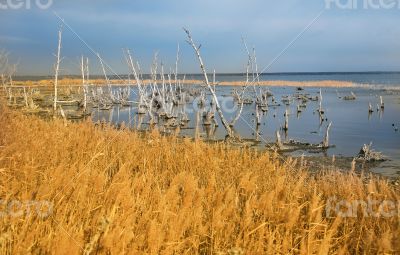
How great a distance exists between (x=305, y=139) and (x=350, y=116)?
12351 mm

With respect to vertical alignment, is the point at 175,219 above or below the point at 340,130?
above

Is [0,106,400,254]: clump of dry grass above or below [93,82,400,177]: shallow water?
above

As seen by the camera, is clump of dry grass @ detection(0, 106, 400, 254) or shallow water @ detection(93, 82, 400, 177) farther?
shallow water @ detection(93, 82, 400, 177)

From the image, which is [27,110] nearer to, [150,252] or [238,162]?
[238,162]

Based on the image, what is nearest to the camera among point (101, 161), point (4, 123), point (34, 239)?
point (34, 239)

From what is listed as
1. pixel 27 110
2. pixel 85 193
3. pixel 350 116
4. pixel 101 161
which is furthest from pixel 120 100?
pixel 85 193

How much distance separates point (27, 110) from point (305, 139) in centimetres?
2102

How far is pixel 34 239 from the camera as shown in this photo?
373 centimetres

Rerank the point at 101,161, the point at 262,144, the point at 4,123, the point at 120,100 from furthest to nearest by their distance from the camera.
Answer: the point at 120,100
the point at 262,144
the point at 101,161
the point at 4,123

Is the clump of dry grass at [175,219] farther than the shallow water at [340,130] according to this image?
No

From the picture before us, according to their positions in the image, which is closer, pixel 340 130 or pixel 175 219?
pixel 175 219

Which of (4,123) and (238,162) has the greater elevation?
(4,123)

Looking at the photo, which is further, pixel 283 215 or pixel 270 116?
pixel 270 116

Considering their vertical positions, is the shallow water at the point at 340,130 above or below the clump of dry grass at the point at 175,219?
below
